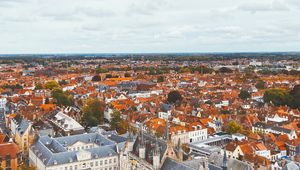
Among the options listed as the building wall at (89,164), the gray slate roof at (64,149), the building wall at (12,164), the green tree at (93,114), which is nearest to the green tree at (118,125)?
the green tree at (93,114)

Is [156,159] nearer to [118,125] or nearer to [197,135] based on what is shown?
[197,135]

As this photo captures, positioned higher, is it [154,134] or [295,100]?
[295,100]

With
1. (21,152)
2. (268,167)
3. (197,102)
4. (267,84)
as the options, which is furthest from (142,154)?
(267,84)

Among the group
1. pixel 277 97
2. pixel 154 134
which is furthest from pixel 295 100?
pixel 154 134

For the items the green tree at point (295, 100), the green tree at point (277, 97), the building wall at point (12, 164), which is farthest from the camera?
the green tree at point (277, 97)

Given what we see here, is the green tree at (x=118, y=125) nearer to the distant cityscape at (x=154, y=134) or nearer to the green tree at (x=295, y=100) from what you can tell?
the distant cityscape at (x=154, y=134)

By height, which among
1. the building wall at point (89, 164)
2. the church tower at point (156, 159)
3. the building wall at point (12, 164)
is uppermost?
the church tower at point (156, 159)

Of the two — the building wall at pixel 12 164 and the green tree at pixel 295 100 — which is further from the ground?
the green tree at pixel 295 100

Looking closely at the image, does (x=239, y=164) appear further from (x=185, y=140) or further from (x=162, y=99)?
(x=162, y=99)

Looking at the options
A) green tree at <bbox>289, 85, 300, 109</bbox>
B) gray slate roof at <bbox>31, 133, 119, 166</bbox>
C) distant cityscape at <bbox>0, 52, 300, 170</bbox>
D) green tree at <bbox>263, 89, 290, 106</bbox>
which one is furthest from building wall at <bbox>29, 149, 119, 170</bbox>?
green tree at <bbox>263, 89, 290, 106</bbox>

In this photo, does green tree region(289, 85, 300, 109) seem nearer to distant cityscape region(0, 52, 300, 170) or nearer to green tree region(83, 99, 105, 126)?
distant cityscape region(0, 52, 300, 170)

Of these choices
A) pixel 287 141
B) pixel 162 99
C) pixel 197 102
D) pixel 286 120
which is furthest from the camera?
pixel 162 99
